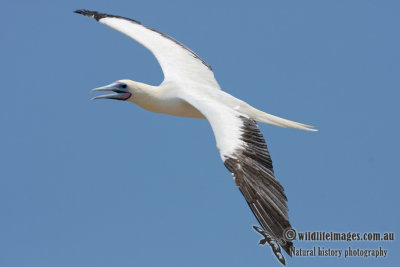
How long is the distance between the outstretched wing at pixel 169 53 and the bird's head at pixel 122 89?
64 centimetres

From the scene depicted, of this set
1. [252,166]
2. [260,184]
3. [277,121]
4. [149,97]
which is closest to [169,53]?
[149,97]

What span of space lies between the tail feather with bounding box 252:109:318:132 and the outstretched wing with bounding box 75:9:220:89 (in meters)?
1.40

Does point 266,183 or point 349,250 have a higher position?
point 266,183

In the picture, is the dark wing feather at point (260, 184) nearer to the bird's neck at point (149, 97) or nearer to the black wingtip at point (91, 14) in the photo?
the bird's neck at point (149, 97)

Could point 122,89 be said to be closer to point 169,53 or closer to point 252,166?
point 169,53

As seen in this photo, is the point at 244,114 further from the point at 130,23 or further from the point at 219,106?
the point at 130,23

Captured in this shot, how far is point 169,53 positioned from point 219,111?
320cm

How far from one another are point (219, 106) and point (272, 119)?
1.21 metres

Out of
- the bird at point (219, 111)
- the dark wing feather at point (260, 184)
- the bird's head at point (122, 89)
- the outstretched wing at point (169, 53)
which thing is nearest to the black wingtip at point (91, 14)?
the bird at point (219, 111)

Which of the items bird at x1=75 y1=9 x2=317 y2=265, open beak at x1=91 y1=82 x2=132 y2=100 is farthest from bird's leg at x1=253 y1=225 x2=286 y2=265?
open beak at x1=91 y1=82 x2=132 y2=100

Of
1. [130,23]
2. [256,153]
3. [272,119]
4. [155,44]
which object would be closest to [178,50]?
[155,44]

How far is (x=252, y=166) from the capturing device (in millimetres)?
10805

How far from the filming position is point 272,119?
12961 mm

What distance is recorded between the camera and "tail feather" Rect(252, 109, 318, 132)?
1280 cm
